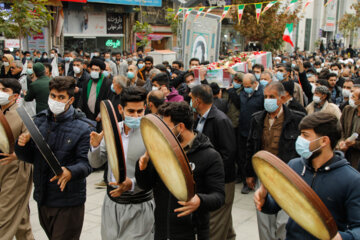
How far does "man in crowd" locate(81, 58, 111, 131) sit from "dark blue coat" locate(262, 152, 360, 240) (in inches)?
Answer: 240

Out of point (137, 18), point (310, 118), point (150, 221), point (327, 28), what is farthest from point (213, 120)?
point (327, 28)

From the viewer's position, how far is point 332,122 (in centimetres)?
306

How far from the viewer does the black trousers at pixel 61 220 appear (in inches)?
161

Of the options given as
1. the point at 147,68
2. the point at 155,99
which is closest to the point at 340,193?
the point at 155,99

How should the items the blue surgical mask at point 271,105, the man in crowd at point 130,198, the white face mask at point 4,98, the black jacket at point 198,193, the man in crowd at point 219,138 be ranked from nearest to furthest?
1. the black jacket at point 198,193
2. the man in crowd at point 130,198
3. the white face mask at point 4,98
4. the man in crowd at point 219,138
5. the blue surgical mask at point 271,105

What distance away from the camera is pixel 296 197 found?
2.36 meters

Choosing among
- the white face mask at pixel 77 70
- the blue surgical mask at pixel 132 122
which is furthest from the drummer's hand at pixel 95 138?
the white face mask at pixel 77 70

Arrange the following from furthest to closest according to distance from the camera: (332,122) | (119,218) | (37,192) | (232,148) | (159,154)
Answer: (232,148) → (37,192) → (119,218) → (332,122) → (159,154)

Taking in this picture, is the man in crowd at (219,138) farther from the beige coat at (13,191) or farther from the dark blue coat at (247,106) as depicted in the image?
the dark blue coat at (247,106)

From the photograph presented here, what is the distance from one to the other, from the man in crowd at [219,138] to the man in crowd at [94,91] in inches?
150

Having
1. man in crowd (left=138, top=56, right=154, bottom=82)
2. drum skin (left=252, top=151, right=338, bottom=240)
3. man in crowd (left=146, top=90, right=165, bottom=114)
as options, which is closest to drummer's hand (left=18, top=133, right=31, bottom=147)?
man in crowd (left=146, top=90, right=165, bottom=114)

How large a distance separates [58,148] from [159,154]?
1540 mm

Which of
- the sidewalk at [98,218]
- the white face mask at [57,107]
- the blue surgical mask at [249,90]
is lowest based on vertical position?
the sidewalk at [98,218]

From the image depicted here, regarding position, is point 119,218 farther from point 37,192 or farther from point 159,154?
point 159,154
